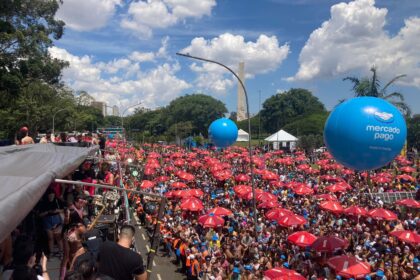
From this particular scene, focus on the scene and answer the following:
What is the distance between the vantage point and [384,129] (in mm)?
8719

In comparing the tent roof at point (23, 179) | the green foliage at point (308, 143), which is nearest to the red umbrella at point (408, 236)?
the tent roof at point (23, 179)

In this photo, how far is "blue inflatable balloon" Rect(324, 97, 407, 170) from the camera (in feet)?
28.6

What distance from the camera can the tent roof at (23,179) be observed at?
10.2ft

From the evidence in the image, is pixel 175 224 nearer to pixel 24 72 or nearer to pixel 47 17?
pixel 24 72

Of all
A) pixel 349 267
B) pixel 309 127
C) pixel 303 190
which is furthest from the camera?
pixel 309 127

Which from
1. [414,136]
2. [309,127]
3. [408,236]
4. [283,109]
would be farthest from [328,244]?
[283,109]

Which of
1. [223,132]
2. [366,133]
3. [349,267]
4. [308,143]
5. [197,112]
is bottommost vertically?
[349,267]

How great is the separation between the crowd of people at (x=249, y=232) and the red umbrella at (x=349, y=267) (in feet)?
0.08

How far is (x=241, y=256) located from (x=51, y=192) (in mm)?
7212

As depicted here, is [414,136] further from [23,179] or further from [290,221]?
[23,179]

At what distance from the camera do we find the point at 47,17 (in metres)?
27.7

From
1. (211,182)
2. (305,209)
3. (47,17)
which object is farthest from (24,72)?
(305,209)

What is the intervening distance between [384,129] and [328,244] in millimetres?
3741

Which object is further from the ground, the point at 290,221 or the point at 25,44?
the point at 25,44
